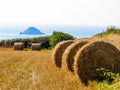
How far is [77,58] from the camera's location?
1212 centimetres

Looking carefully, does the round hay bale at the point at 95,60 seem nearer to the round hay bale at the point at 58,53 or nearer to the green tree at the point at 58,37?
the round hay bale at the point at 58,53

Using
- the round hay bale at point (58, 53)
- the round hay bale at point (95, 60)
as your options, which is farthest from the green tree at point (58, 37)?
the round hay bale at point (95, 60)

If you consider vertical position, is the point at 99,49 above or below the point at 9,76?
above

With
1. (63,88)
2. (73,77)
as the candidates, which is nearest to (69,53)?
(73,77)

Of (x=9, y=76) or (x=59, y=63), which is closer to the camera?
(x=9, y=76)

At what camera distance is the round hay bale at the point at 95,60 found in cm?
1209

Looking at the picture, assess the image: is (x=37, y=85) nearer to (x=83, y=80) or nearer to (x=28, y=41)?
(x=83, y=80)

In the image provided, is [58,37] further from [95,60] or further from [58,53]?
[95,60]

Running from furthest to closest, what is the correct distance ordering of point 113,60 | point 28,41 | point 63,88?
1. point 28,41
2. point 113,60
3. point 63,88

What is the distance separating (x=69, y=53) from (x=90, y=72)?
8.30 ft

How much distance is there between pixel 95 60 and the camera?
12258mm

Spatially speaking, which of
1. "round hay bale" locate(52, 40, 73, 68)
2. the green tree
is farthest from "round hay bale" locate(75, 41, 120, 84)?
the green tree

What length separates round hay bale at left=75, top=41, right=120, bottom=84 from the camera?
12.1 m

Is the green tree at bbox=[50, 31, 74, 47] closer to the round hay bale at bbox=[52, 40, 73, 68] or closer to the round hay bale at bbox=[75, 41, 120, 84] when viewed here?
the round hay bale at bbox=[52, 40, 73, 68]
